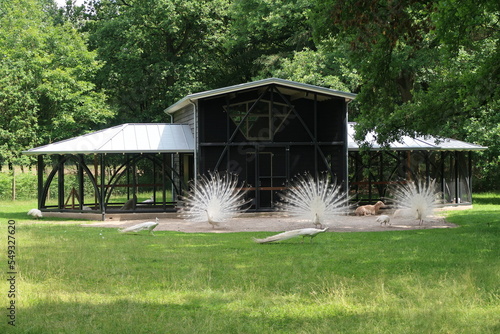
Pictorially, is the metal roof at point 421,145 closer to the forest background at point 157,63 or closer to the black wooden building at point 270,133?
the black wooden building at point 270,133

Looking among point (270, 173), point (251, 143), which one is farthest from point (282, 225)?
point (270, 173)

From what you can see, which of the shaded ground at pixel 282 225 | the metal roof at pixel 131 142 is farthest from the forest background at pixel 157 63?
the shaded ground at pixel 282 225

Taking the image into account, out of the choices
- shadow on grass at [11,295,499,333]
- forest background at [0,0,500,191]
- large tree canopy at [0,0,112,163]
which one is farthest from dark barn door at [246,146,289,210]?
shadow on grass at [11,295,499,333]

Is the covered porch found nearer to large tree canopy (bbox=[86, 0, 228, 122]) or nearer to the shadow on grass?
large tree canopy (bbox=[86, 0, 228, 122])

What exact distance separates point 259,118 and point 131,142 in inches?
175

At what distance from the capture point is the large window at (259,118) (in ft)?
70.6

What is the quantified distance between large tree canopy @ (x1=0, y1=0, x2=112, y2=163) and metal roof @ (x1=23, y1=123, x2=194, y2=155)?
35.7 feet

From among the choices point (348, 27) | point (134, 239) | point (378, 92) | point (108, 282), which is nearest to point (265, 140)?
point (378, 92)

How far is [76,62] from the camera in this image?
3459 cm

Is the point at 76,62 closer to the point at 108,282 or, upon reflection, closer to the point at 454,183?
the point at 454,183

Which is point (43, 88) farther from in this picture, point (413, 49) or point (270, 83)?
point (413, 49)

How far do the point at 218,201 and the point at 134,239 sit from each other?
2.77 m

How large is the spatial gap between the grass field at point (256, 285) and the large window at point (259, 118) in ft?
28.6

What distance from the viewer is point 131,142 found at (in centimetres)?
2108
